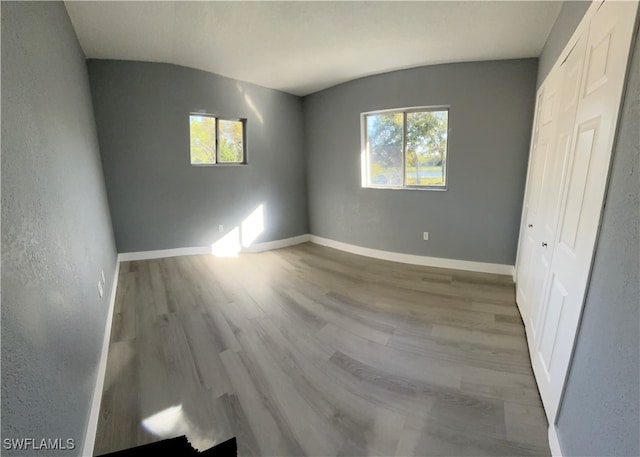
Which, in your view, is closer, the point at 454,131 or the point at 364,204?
the point at 454,131

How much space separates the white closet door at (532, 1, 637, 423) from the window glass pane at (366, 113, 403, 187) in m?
2.51

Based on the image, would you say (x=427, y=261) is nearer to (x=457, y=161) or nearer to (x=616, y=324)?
(x=457, y=161)

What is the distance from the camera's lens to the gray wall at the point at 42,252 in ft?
2.91

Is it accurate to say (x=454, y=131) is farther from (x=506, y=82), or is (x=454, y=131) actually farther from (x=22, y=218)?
(x=22, y=218)

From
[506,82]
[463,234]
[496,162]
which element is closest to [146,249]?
[463,234]

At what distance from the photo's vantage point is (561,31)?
221 centimetres

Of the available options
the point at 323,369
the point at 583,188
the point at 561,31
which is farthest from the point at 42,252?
the point at 561,31

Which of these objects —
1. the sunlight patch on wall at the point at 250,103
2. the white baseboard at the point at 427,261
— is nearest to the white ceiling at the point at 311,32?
the sunlight patch on wall at the point at 250,103

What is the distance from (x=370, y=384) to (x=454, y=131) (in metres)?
3.23

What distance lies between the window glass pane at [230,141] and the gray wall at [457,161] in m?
1.51

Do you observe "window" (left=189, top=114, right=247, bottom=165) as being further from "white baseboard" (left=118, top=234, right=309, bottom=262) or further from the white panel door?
the white panel door

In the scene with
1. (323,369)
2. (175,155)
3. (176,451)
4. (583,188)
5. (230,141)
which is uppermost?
(230,141)

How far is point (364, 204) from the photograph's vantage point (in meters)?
4.59

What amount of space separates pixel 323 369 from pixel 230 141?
3810 mm
